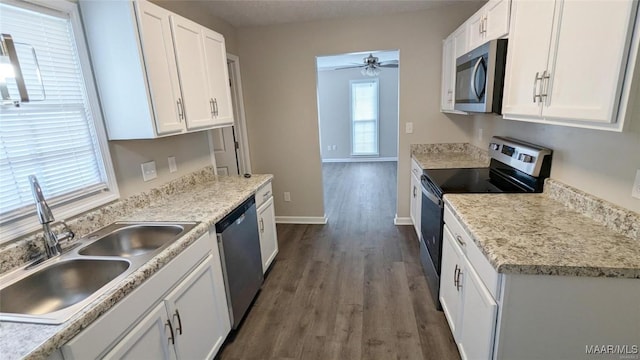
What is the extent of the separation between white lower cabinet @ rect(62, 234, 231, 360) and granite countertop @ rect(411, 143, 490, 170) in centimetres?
200

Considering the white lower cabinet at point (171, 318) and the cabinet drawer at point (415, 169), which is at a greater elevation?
the cabinet drawer at point (415, 169)

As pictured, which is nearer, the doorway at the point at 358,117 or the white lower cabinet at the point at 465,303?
the white lower cabinet at the point at 465,303

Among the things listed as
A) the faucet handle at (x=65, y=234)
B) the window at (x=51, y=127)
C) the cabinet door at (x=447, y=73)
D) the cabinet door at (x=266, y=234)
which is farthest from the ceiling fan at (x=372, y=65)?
the faucet handle at (x=65, y=234)

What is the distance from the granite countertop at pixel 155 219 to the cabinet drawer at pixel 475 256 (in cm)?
138

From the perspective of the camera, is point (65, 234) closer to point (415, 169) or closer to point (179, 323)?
point (179, 323)

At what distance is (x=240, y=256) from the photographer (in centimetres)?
208

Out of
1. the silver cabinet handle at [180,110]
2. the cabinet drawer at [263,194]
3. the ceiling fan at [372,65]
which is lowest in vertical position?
the cabinet drawer at [263,194]

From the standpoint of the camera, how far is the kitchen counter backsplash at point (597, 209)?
123 centimetres

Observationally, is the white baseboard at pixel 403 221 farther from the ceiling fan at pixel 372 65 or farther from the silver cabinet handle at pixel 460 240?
the ceiling fan at pixel 372 65

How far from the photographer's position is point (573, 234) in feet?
4.23

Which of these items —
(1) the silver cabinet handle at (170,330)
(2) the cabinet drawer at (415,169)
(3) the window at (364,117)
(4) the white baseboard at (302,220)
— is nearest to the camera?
(1) the silver cabinet handle at (170,330)

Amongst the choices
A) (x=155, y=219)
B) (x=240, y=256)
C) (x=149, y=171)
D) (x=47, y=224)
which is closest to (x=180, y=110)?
(x=149, y=171)

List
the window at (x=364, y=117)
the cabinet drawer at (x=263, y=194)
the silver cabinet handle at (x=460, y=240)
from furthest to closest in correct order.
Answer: the window at (x=364, y=117) < the cabinet drawer at (x=263, y=194) < the silver cabinet handle at (x=460, y=240)

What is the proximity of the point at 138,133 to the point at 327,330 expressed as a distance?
69.5 inches
